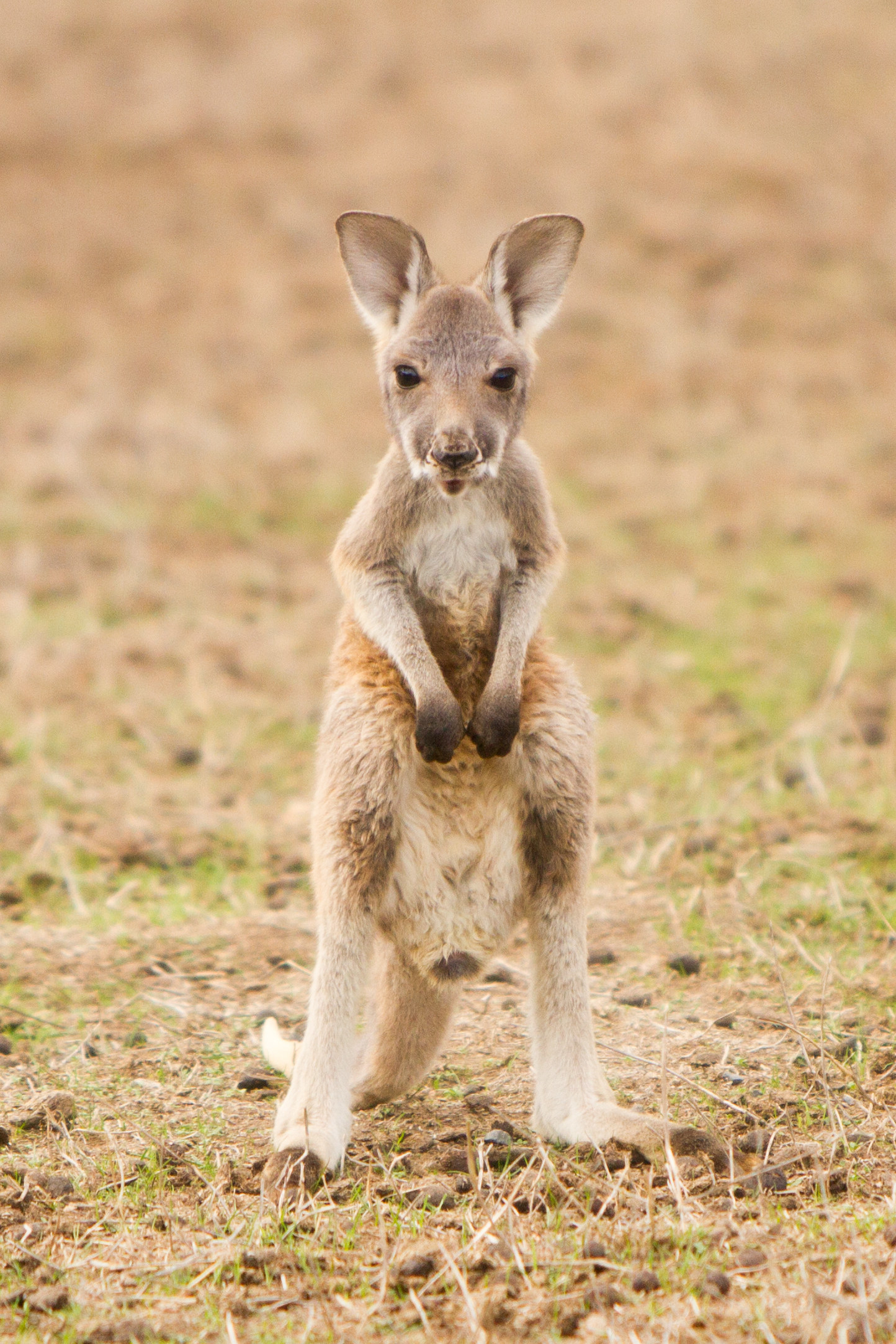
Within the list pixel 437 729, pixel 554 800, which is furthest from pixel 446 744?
pixel 554 800

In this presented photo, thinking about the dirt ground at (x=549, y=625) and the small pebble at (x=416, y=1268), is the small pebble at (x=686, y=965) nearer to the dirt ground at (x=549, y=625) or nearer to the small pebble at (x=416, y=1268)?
the dirt ground at (x=549, y=625)

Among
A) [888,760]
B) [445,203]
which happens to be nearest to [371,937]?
[888,760]

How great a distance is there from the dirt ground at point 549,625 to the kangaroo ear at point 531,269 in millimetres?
1758

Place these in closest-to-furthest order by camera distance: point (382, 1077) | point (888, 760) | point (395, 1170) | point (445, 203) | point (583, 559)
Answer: point (395, 1170)
point (382, 1077)
point (888, 760)
point (583, 559)
point (445, 203)

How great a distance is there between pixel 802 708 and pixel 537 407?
484 centimetres

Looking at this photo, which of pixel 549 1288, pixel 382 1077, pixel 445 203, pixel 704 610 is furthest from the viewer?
pixel 445 203

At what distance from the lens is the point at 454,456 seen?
10.9ft

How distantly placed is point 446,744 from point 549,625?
177 inches

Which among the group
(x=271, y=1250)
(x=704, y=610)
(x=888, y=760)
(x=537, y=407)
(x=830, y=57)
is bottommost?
(x=271, y=1250)

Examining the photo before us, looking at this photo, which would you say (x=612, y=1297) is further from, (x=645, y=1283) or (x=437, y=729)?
(x=437, y=729)

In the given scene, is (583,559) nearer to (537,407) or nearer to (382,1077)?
(537,407)

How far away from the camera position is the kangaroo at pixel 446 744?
3369mm

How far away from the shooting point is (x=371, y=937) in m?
3.42

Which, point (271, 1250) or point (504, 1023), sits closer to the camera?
point (271, 1250)
